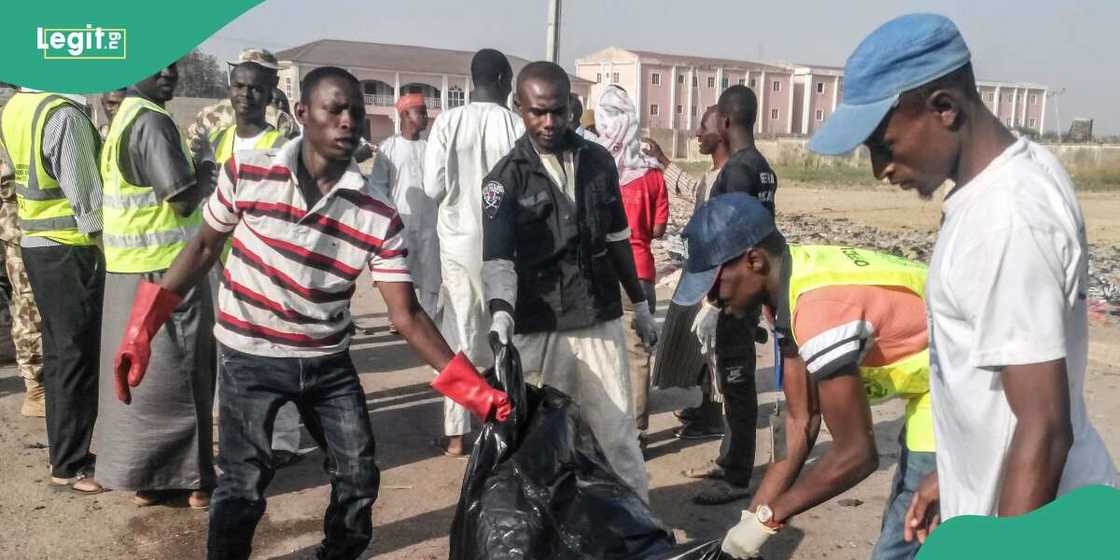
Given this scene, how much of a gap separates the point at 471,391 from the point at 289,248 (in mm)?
769

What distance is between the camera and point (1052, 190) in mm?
1504

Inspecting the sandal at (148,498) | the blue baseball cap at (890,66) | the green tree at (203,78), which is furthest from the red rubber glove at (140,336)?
the green tree at (203,78)

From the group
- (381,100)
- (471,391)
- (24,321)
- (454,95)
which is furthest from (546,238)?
(381,100)

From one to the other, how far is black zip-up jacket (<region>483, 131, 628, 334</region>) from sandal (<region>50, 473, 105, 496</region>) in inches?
86.5

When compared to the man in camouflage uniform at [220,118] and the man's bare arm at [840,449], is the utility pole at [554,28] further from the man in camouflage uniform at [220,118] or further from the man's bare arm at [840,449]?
the man's bare arm at [840,449]

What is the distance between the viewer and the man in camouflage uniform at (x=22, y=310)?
544 cm

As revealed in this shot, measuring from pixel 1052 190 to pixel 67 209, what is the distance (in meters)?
4.33

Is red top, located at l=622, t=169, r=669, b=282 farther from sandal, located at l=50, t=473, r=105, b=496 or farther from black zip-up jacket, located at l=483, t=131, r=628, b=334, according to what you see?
sandal, located at l=50, t=473, r=105, b=496

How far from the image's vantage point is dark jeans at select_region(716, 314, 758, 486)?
4.33 meters

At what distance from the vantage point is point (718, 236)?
7.53 feet

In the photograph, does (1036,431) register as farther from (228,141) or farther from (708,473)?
(228,141)

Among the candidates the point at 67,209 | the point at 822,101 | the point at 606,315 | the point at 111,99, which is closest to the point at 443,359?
the point at 606,315

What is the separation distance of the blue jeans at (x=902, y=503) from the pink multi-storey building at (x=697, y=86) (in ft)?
131

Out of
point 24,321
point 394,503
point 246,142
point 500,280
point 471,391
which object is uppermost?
point 246,142
